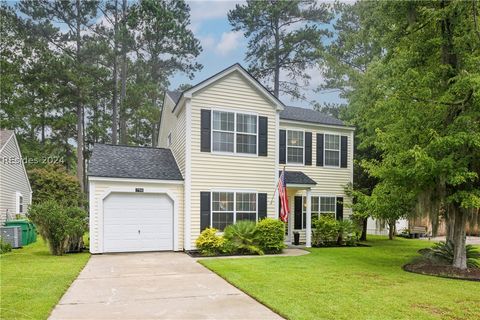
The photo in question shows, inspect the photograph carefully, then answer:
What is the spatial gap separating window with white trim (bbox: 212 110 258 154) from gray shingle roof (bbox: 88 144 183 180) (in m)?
1.99

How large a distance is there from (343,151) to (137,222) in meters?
9.95

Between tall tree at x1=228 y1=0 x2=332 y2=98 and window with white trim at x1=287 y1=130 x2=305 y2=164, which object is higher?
tall tree at x1=228 y1=0 x2=332 y2=98

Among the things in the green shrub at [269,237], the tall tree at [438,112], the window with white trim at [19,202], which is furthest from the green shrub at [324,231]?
the window with white trim at [19,202]

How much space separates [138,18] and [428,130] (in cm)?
2561

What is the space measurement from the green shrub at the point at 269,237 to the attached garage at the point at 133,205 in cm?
293

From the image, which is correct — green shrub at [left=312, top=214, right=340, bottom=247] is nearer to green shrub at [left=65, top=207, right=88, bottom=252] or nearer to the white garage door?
the white garage door

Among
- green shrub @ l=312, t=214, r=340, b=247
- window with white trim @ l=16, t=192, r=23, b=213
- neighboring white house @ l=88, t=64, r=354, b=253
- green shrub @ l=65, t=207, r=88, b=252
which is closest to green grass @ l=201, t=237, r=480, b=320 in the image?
neighboring white house @ l=88, t=64, r=354, b=253

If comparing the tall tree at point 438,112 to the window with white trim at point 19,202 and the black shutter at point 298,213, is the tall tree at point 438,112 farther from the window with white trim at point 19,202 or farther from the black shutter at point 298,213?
the window with white trim at point 19,202

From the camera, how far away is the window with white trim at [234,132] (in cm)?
1416

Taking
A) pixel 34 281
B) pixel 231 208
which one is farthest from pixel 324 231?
pixel 34 281

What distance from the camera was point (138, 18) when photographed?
2953 centimetres

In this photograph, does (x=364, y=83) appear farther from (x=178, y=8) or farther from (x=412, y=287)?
(x=178, y=8)

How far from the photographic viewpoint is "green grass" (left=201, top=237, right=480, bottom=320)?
6.08 meters

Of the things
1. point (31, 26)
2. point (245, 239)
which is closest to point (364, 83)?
point (245, 239)
